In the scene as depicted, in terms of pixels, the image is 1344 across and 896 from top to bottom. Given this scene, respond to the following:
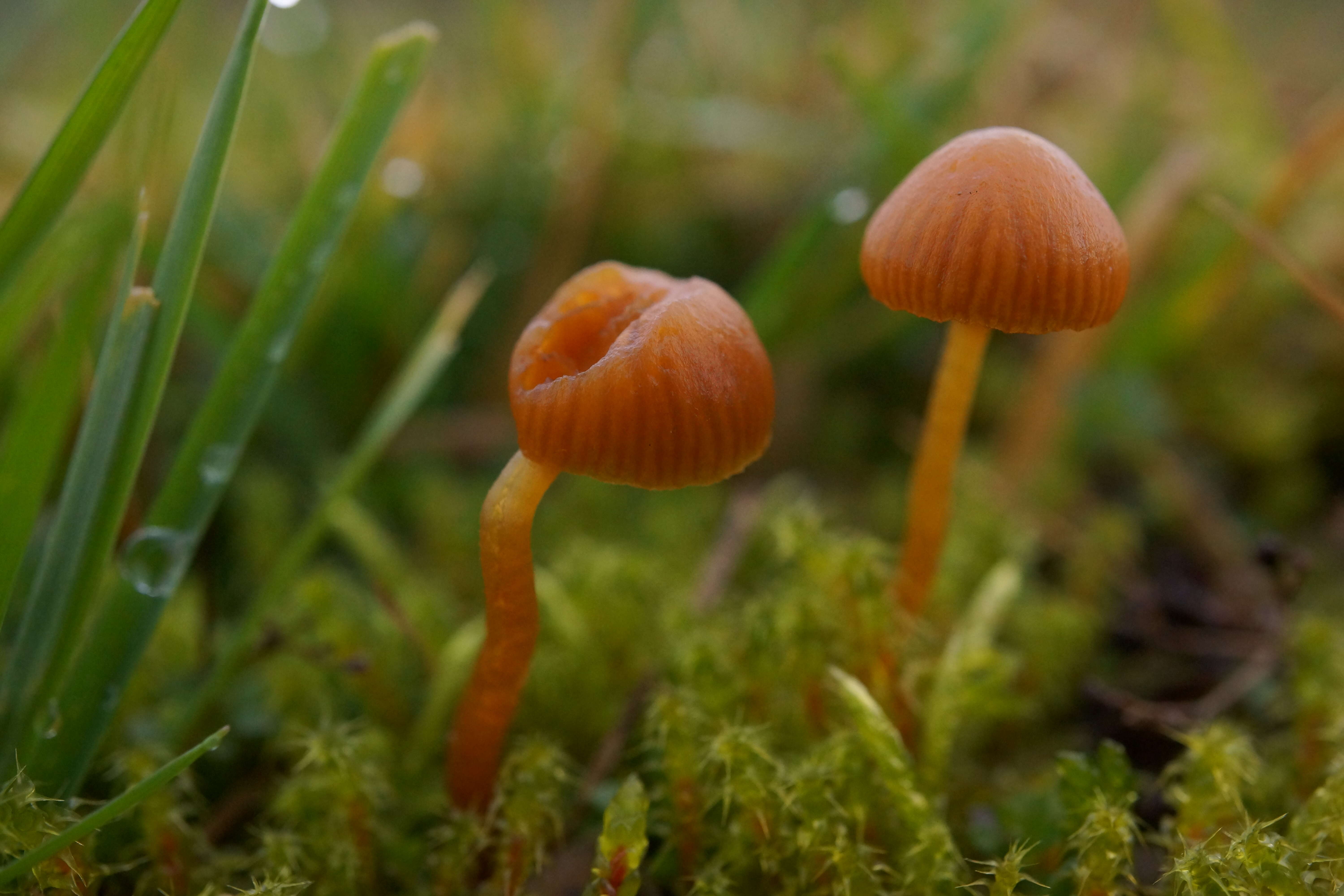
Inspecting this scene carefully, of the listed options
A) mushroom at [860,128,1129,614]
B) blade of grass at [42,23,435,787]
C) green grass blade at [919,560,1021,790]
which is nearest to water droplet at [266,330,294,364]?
blade of grass at [42,23,435,787]

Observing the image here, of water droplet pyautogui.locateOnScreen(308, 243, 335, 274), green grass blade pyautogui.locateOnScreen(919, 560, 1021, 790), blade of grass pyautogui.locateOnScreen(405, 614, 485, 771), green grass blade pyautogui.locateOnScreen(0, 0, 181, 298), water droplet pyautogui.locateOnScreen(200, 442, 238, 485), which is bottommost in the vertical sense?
blade of grass pyautogui.locateOnScreen(405, 614, 485, 771)

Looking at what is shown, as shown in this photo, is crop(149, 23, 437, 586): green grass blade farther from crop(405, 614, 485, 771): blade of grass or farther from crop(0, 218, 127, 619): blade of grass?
crop(405, 614, 485, 771): blade of grass

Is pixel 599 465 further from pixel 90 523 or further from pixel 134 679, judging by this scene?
pixel 134 679

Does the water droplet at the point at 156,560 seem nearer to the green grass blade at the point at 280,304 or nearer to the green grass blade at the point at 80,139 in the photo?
the green grass blade at the point at 280,304

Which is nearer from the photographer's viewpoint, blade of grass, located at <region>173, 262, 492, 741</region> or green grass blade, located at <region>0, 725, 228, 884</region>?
green grass blade, located at <region>0, 725, 228, 884</region>

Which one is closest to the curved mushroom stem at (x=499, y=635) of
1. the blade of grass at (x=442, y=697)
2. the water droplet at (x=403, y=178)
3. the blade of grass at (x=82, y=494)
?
the blade of grass at (x=442, y=697)

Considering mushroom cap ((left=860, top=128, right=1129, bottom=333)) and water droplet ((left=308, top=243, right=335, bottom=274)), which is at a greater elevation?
mushroom cap ((left=860, top=128, right=1129, bottom=333))

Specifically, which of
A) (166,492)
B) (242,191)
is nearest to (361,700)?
(166,492)
